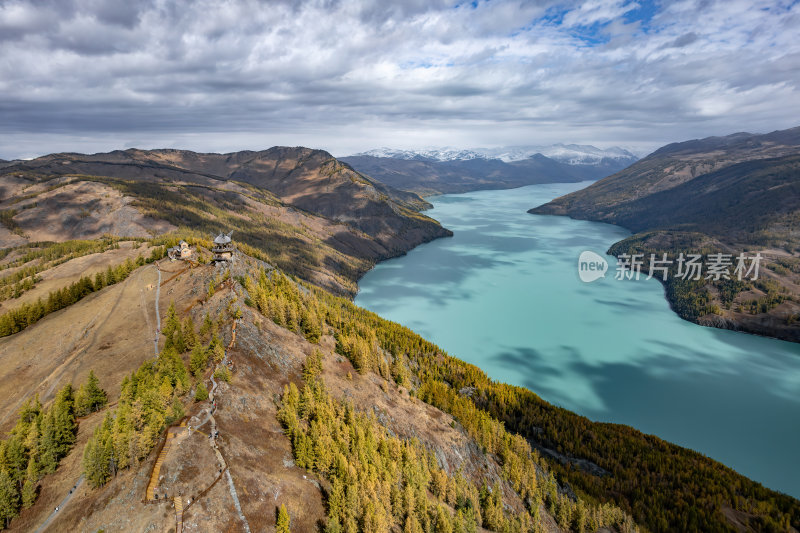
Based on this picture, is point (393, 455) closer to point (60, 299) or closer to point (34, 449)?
point (34, 449)

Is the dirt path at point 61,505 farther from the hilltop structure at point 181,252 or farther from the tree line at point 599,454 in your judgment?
the hilltop structure at point 181,252

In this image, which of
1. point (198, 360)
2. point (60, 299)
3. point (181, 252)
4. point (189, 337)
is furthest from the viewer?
point (181, 252)

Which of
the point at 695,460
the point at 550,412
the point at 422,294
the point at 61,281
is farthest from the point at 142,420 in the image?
the point at 422,294

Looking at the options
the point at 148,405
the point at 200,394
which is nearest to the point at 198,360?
the point at 200,394

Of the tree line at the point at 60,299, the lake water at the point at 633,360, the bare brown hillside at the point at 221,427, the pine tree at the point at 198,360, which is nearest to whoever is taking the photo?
the bare brown hillside at the point at 221,427

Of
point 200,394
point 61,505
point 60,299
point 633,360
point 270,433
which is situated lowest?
point 633,360

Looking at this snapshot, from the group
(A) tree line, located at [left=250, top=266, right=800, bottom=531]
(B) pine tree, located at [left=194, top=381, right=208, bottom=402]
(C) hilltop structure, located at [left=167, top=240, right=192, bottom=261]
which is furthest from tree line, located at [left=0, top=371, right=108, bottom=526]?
(C) hilltop structure, located at [left=167, top=240, right=192, bottom=261]

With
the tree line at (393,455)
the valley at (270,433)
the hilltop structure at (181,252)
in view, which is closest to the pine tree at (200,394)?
the valley at (270,433)
